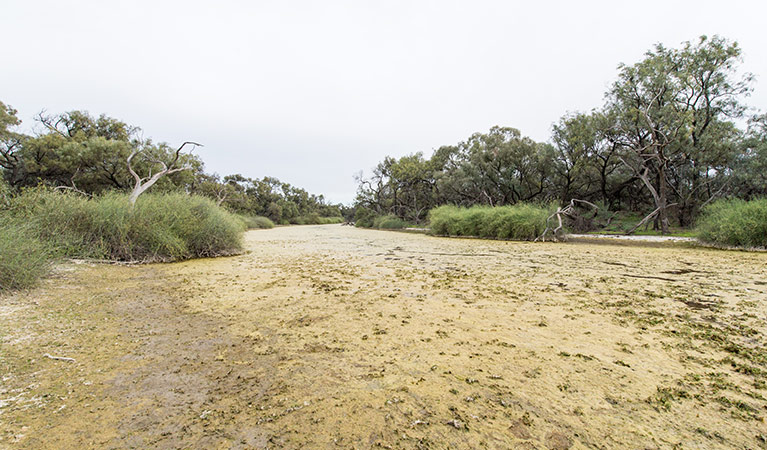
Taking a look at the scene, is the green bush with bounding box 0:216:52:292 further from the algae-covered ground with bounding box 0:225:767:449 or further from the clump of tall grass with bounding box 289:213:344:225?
the clump of tall grass with bounding box 289:213:344:225

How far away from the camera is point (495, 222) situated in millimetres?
14469

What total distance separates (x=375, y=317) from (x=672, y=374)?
84.3 inches

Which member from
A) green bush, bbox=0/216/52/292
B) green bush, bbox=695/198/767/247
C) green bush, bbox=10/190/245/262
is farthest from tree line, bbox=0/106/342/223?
green bush, bbox=695/198/767/247

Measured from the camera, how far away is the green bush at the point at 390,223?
29391mm

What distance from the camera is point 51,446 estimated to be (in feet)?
4.31

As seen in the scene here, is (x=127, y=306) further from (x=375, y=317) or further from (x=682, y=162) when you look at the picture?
(x=682, y=162)

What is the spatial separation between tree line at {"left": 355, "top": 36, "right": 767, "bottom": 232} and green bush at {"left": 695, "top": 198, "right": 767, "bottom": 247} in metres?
3.54

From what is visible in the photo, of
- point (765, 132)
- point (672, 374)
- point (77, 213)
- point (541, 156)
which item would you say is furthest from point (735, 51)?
point (77, 213)

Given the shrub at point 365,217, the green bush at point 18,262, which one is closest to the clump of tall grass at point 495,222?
the green bush at point 18,262

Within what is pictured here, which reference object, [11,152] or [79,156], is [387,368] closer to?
[79,156]

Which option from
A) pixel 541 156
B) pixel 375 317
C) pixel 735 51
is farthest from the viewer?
pixel 541 156

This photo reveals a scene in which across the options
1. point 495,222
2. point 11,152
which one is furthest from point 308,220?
point 495,222

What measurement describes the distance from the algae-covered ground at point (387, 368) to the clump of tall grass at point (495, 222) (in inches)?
358

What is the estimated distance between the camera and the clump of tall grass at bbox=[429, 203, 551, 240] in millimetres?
13195
